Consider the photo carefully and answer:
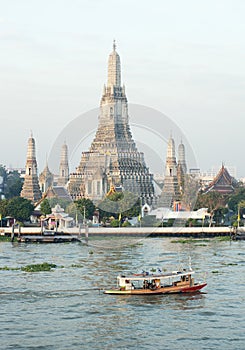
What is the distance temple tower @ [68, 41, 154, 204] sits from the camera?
349 ft

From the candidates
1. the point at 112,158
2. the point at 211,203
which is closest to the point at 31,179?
the point at 112,158

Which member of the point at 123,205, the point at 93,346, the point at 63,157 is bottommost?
the point at 93,346

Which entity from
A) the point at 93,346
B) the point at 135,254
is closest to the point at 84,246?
the point at 135,254

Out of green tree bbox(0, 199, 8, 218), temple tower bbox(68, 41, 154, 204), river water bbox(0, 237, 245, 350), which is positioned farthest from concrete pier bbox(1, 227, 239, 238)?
river water bbox(0, 237, 245, 350)

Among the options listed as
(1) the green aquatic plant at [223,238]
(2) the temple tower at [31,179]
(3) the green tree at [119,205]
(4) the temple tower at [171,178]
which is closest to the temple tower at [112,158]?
(4) the temple tower at [171,178]

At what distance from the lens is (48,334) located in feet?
99.7

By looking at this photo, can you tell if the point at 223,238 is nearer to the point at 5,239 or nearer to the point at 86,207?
the point at 86,207

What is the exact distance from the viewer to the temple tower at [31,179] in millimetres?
110375

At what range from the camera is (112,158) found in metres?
110

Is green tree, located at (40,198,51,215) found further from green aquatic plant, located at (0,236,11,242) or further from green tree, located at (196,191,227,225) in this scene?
green tree, located at (196,191,227,225)

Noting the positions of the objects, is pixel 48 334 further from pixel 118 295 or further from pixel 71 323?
pixel 118 295

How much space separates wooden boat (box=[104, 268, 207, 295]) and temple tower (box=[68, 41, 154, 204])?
6070 centimetres

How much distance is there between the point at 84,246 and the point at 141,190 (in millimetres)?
35936

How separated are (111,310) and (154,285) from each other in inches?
170
